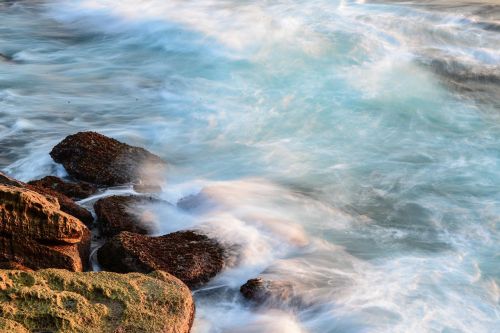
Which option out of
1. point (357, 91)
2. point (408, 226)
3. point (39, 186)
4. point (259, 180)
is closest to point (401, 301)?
point (408, 226)

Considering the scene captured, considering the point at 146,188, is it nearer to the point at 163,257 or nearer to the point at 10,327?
the point at 163,257

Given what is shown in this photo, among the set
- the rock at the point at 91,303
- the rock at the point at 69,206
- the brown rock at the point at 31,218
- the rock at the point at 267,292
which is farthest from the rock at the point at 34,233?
the rock at the point at 267,292

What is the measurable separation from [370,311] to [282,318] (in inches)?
25.6

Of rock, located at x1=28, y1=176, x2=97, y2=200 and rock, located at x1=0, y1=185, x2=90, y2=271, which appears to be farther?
rock, located at x1=28, y1=176, x2=97, y2=200

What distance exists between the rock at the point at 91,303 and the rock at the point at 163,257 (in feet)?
1.79

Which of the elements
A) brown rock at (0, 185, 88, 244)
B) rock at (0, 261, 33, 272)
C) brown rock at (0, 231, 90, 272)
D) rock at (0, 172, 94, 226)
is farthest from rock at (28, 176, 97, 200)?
rock at (0, 261, 33, 272)

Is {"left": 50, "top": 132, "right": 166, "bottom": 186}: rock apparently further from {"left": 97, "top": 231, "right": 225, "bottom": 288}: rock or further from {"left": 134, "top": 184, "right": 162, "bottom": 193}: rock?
{"left": 97, "top": 231, "right": 225, "bottom": 288}: rock

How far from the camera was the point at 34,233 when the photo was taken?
4.54 m

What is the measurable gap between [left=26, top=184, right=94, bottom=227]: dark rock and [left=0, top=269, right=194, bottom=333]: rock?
140 cm

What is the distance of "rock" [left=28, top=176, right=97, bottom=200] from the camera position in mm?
6090

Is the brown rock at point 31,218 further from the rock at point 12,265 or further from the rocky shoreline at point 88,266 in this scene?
the rock at point 12,265

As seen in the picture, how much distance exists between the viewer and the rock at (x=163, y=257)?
15.9ft

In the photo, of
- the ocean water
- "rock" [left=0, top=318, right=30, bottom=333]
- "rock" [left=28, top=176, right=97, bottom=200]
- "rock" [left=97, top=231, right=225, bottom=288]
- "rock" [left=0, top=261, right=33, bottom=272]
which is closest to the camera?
"rock" [left=0, top=318, right=30, bottom=333]

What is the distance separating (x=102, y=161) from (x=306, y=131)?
9.44 feet
